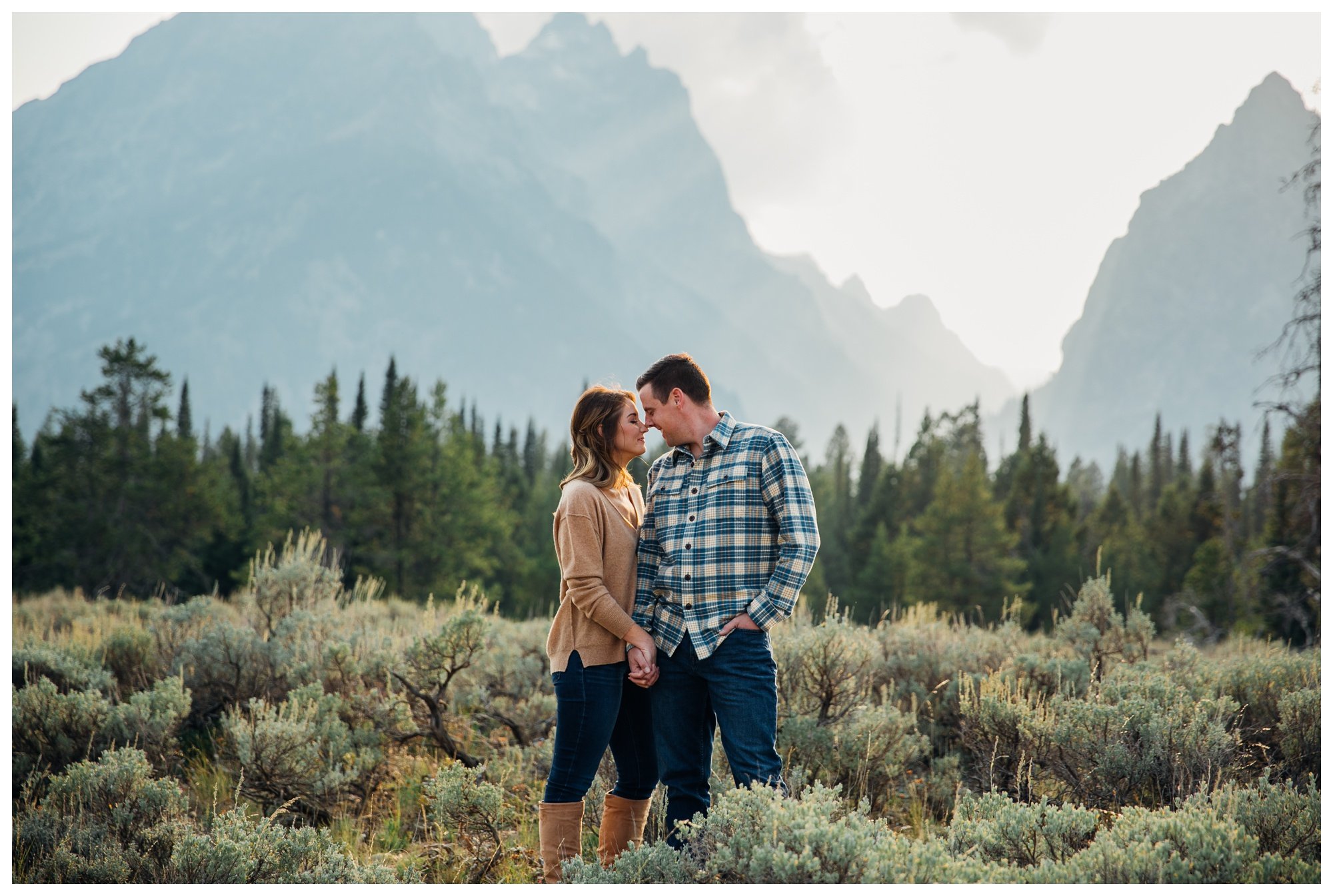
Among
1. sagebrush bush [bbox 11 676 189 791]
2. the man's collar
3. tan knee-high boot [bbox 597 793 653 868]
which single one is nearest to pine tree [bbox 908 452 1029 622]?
sagebrush bush [bbox 11 676 189 791]

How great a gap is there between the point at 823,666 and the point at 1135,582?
3156 centimetres

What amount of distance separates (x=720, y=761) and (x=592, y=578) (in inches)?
76.5

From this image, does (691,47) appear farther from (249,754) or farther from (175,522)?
(175,522)

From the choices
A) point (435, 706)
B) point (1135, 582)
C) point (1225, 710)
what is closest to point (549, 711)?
point (435, 706)

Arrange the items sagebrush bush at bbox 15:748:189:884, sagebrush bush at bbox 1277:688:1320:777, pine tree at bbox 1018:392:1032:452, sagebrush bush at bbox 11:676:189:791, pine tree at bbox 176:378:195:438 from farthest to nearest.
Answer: pine tree at bbox 176:378:195:438, pine tree at bbox 1018:392:1032:452, sagebrush bush at bbox 11:676:189:791, sagebrush bush at bbox 1277:688:1320:777, sagebrush bush at bbox 15:748:189:884

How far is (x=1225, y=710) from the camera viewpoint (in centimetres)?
443

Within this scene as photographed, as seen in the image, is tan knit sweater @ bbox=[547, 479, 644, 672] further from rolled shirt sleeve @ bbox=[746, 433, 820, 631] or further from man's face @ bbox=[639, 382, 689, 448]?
rolled shirt sleeve @ bbox=[746, 433, 820, 631]

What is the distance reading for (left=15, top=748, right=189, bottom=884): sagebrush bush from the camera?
3475 millimetres

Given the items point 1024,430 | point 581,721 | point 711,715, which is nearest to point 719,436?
point 711,715

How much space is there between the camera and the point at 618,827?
3.29 m

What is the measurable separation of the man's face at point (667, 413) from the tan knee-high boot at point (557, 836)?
4.71 ft

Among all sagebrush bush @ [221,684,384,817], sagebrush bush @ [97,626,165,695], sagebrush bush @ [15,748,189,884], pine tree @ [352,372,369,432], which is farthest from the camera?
pine tree @ [352,372,369,432]

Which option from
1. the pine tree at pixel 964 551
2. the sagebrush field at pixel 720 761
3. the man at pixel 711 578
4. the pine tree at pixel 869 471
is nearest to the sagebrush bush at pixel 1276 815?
the sagebrush field at pixel 720 761

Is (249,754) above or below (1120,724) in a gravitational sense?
below
